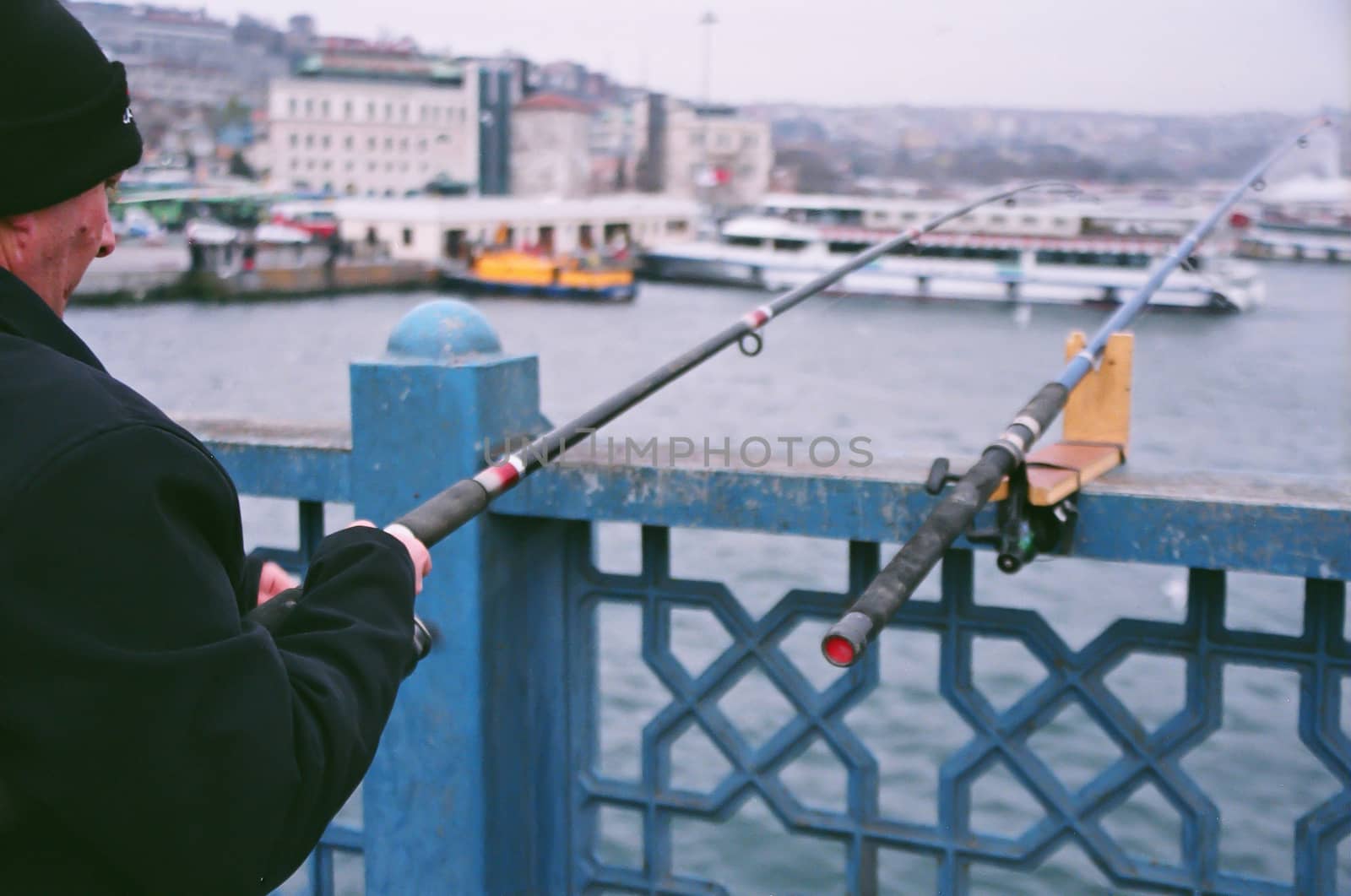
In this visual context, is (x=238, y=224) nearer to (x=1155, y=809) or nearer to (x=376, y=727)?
(x=1155, y=809)

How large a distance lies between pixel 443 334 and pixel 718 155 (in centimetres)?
9824

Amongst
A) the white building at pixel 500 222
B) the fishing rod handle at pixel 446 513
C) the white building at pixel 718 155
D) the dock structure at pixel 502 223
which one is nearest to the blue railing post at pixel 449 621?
the fishing rod handle at pixel 446 513

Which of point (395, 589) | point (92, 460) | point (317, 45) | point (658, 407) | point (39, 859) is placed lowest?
point (658, 407)

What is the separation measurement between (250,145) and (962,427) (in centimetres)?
8694

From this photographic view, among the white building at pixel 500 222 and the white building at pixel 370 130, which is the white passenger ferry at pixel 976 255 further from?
the white building at pixel 370 130

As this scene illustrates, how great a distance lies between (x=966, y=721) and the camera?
2227mm

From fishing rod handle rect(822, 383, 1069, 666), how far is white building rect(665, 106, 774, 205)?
8770 cm

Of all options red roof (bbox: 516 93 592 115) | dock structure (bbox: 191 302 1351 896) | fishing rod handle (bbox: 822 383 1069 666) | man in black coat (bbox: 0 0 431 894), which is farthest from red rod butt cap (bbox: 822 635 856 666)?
red roof (bbox: 516 93 592 115)

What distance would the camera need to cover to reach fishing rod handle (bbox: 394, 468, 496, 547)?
1516mm

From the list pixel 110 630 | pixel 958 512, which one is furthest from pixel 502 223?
pixel 110 630

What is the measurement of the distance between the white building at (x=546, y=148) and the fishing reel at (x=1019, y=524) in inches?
4007

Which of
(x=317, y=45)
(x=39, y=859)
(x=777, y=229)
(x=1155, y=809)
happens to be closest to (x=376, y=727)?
(x=39, y=859)

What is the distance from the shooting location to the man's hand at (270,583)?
150cm

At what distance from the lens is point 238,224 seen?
215 feet
